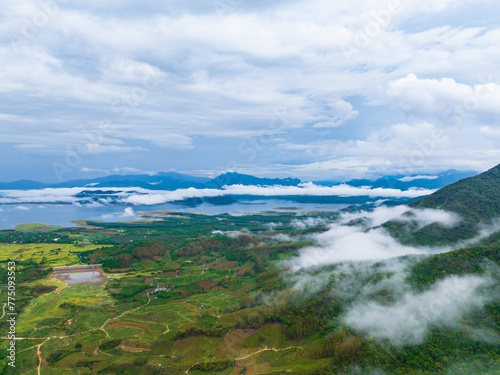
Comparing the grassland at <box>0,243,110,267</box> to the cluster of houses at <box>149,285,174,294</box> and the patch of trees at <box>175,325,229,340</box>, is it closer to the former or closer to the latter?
the cluster of houses at <box>149,285,174,294</box>

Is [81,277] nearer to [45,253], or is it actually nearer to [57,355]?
[45,253]

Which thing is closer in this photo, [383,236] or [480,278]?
[480,278]

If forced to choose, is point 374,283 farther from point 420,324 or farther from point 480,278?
point 480,278

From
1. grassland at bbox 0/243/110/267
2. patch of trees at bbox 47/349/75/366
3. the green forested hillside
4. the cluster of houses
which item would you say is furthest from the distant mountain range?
grassland at bbox 0/243/110/267

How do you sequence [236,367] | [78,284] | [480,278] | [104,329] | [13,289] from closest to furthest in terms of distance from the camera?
[236,367]
[480,278]
[104,329]
[13,289]
[78,284]

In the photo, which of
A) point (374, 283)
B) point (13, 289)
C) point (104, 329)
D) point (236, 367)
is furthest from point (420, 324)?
point (13, 289)

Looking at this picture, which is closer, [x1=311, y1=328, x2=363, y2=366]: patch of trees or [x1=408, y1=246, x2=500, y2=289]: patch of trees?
[x1=311, y1=328, x2=363, y2=366]: patch of trees

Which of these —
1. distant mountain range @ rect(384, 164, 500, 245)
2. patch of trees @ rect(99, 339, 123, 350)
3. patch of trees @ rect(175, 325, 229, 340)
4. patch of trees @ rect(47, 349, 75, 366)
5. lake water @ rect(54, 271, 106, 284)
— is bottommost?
patch of trees @ rect(175, 325, 229, 340)

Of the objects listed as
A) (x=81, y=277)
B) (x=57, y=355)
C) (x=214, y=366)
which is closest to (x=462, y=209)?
(x=214, y=366)

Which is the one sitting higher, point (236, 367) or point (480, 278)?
point (480, 278)
